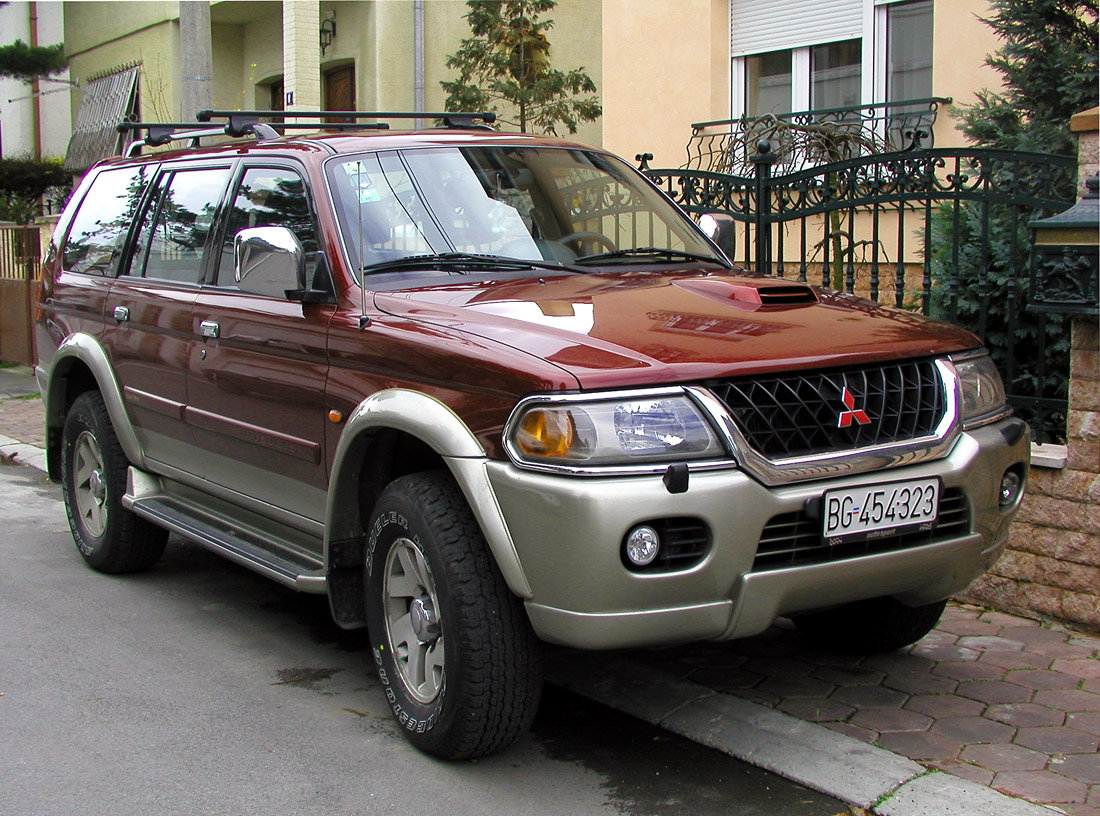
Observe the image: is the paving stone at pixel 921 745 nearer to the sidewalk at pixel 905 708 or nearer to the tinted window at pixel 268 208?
the sidewalk at pixel 905 708

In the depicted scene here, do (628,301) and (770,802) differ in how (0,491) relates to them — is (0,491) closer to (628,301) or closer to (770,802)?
(628,301)

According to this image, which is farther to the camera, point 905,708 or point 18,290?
point 18,290

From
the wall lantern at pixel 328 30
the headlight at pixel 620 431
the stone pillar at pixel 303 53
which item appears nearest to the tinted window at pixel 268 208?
the headlight at pixel 620 431

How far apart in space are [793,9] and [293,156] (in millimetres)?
6664

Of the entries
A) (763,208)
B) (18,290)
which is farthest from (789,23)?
(18,290)

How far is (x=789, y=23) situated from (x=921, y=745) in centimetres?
767

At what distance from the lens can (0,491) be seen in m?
8.22

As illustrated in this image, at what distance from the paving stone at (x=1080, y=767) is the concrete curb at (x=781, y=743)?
295 millimetres

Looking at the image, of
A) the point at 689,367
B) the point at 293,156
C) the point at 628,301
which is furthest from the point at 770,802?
the point at 293,156

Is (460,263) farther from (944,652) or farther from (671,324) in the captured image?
(944,652)

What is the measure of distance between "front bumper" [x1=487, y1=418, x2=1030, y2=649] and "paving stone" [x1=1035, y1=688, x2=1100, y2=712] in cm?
119

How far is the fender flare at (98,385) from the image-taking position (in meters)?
5.70

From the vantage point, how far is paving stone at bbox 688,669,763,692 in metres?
4.48

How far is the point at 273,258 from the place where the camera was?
4.26 m
